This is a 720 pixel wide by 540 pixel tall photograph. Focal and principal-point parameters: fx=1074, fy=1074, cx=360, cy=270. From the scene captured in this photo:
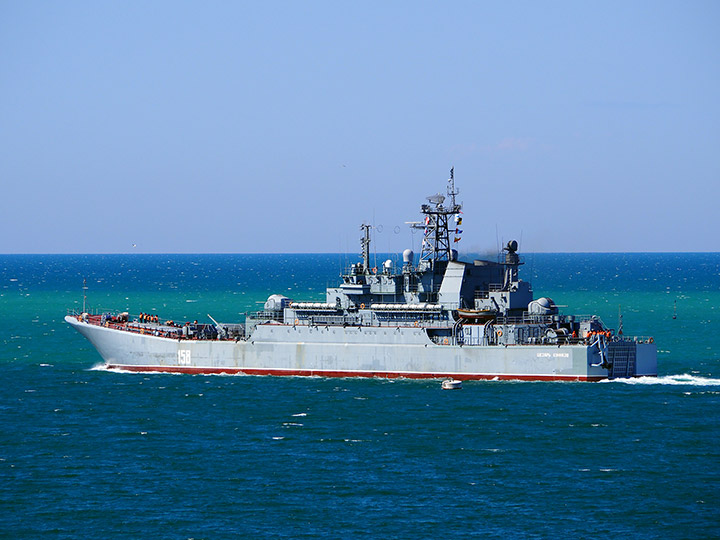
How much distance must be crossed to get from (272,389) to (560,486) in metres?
25.2

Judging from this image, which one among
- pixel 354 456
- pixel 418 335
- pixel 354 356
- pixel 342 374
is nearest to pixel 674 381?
pixel 418 335

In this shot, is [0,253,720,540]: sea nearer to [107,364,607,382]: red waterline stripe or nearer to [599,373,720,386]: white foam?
[599,373,720,386]: white foam

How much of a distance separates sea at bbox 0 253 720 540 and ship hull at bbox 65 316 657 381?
100 centimetres

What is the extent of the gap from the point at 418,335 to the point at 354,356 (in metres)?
4.33

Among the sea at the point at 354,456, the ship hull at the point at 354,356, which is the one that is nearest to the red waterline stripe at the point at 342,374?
the ship hull at the point at 354,356

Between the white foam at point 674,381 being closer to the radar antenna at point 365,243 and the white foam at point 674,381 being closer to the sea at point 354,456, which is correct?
the sea at point 354,456

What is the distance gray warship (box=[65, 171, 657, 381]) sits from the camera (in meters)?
63.0

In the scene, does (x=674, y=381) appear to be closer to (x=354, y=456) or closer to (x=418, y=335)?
(x=418, y=335)

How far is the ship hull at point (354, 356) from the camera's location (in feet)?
205

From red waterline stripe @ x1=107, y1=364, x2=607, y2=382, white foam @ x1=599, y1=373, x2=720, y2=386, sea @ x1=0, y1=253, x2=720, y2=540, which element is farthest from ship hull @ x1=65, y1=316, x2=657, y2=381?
sea @ x1=0, y1=253, x2=720, y2=540

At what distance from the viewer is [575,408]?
5588cm

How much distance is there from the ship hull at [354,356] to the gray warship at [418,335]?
62mm

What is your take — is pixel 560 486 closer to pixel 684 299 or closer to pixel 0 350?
pixel 0 350

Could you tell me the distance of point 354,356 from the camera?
217 ft
